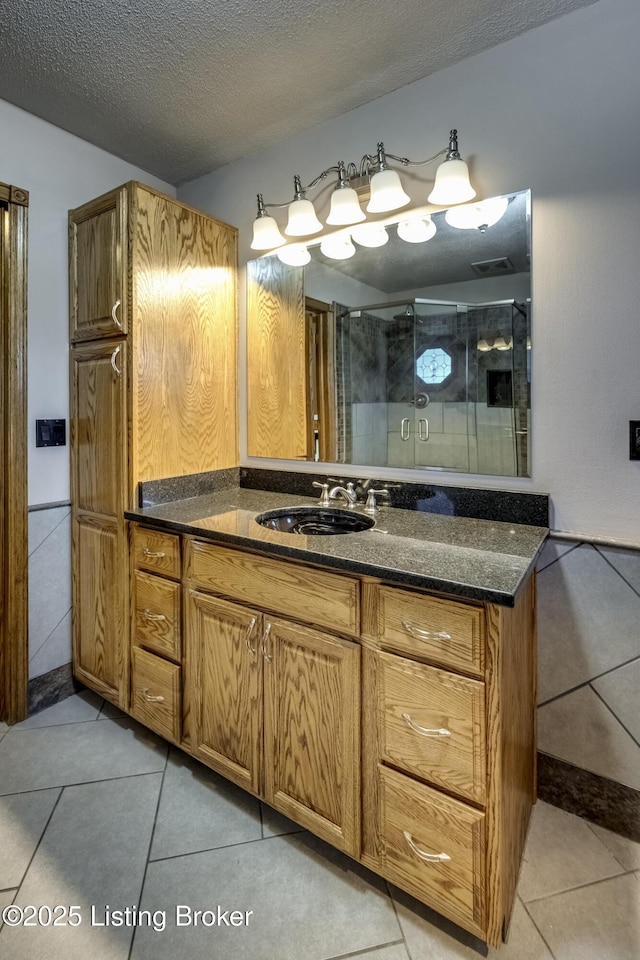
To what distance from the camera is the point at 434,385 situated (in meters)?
1.73

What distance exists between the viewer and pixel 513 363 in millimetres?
1577

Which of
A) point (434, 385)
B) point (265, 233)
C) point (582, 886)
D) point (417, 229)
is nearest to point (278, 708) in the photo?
point (582, 886)

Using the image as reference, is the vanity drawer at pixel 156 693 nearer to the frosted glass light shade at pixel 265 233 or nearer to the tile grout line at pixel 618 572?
the tile grout line at pixel 618 572

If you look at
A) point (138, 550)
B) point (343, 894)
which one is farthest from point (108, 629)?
point (343, 894)

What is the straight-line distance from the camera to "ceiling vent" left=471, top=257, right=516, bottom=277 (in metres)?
1.57

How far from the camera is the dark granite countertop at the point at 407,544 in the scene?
108 centimetres

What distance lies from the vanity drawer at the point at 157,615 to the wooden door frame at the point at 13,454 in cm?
52

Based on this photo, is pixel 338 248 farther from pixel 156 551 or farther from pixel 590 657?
pixel 590 657

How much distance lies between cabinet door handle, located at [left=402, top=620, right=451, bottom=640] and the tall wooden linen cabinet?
116cm

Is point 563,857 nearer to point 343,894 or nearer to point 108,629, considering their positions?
point 343,894

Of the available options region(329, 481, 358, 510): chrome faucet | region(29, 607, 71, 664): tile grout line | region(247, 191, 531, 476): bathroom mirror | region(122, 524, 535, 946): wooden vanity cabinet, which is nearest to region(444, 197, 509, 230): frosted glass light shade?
region(247, 191, 531, 476): bathroom mirror

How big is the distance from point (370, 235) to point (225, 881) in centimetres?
208

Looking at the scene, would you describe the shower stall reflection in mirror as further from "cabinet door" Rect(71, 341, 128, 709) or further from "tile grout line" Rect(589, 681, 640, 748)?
"cabinet door" Rect(71, 341, 128, 709)

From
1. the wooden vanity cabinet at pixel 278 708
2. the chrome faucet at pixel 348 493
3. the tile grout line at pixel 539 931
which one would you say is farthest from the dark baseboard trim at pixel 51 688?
the tile grout line at pixel 539 931
